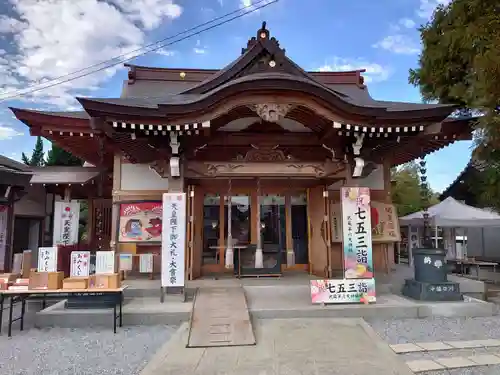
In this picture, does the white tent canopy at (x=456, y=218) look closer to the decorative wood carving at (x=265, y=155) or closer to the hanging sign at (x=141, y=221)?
the decorative wood carving at (x=265, y=155)

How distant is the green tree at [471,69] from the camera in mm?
6160

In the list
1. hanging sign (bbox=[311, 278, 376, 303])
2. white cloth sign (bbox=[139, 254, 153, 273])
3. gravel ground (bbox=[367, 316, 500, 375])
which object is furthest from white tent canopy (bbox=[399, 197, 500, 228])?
white cloth sign (bbox=[139, 254, 153, 273])

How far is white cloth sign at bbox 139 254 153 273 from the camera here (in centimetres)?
827

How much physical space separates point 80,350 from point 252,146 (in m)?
4.95

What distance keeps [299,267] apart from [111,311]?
5050 mm

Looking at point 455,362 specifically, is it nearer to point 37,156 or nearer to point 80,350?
point 80,350

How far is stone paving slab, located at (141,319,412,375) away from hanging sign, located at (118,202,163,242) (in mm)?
3518

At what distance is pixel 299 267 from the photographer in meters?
9.48

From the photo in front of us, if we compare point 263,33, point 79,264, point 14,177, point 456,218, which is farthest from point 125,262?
point 456,218

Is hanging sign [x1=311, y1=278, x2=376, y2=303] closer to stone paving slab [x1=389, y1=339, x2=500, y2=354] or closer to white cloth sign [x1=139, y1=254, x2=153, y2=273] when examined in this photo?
stone paving slab [x1=389, y1=339, x2=500, y2=354]

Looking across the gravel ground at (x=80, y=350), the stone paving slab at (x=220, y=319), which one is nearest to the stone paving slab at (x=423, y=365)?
the stone paving slab at (x=220, y=319)

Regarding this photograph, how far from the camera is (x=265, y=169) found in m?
7.39

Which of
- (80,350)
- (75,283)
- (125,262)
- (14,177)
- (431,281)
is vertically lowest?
(80,350)

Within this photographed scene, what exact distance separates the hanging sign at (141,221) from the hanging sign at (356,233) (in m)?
4.36
